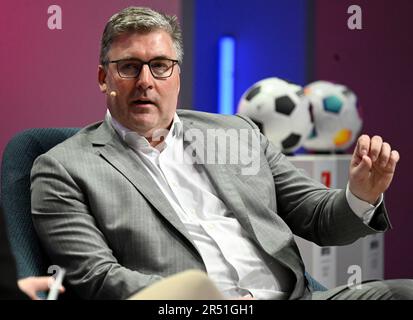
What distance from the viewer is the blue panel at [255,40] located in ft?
14.2

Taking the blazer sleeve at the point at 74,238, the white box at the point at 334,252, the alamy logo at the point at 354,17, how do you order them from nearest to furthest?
the blazer sleeve at the point at 74,238 → the white box at the point at 334,252 → the alamy logo at the point at 354,17

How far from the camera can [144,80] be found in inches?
83.0

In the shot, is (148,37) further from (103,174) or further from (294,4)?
(294,4)

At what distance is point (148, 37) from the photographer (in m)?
2.13

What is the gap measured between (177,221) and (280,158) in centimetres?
49

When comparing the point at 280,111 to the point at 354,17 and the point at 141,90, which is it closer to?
Result: the point at 354,17

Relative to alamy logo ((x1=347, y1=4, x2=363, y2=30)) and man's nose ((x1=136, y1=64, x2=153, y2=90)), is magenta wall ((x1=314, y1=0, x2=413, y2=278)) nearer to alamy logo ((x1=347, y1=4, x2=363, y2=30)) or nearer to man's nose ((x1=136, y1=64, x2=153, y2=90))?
alamy logo ((x1=347, y1=4, x2=363, y2=30))

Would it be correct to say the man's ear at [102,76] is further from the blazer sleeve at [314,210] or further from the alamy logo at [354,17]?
the alamy logo at [354,17]

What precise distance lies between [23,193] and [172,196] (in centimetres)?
40

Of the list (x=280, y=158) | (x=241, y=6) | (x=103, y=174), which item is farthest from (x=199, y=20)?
(x=103, y=174)

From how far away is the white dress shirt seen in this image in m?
1.96

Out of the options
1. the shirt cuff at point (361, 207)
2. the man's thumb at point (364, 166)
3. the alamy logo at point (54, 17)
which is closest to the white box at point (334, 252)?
the alamy logo at point (54, 17)

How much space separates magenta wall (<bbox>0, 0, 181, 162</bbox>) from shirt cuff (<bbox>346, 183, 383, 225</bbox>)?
168cm

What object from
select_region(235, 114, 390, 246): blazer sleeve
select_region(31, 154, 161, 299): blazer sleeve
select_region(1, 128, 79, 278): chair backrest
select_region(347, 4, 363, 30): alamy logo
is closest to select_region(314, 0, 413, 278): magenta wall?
select_region(347, 4, 363, 30): alamy logo
